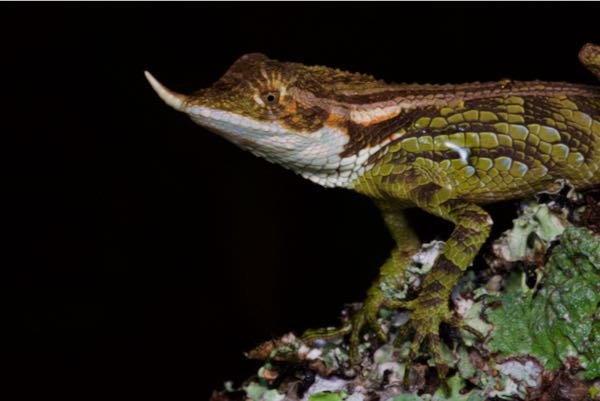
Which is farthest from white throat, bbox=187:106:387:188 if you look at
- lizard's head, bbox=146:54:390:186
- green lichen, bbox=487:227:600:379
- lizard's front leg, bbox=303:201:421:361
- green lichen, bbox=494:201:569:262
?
green lichen, bbox=487:227:600:379

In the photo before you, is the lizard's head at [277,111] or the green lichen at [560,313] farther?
the lizard's head at [277,111]

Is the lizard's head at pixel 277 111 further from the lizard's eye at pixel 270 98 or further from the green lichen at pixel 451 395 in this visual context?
the green lichen at pixel 451 395

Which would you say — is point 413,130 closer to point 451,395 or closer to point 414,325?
point 414,325

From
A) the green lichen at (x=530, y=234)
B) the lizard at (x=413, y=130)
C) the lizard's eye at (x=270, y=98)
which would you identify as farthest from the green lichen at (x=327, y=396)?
the lizard's eye at (x=270, y=98)

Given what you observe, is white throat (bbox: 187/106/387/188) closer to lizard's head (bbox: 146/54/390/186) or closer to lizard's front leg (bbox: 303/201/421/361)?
lizard's head (bbox: 146/54/390/186)

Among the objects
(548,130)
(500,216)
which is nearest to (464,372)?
(548,130)

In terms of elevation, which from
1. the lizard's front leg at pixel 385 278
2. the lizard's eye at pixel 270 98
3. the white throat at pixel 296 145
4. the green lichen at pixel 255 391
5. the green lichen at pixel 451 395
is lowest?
the green lichen at pixel 255 391

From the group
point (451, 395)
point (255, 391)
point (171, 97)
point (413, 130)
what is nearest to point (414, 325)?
point (451, 395)
